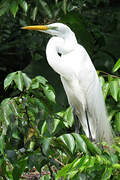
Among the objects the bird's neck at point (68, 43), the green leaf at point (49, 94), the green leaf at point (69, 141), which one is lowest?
the green leaf at point (69, 141)

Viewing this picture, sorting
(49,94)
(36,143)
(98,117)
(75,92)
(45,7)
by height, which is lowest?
(98,117)

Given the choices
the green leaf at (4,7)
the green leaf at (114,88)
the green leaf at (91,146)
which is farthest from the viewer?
the green leaf at (4,7)

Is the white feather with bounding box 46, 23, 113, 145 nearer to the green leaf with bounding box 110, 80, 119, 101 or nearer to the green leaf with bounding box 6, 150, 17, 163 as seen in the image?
the green leaf with bounding box 110, 80, 119, 101

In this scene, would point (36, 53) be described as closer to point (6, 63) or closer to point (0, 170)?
point (6, 63)

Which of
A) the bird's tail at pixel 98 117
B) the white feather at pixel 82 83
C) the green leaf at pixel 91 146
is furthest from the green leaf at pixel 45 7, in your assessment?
the green leaf at pixel 91 146

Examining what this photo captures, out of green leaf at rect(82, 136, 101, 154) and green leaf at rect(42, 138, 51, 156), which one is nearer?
green leaf at rect(42, 138, 51, 156)

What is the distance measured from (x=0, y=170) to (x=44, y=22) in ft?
6.08

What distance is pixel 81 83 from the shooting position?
2.32 meters

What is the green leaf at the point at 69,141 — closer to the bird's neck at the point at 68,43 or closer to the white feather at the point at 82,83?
the white feather at the point at 82,83

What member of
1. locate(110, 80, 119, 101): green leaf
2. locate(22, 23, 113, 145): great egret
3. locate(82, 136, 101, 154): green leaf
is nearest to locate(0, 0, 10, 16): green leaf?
locate(22, 23, 113, 145): great egret

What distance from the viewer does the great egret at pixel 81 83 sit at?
2.18 meters

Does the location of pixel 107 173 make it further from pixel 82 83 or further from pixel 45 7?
pixel 45 7

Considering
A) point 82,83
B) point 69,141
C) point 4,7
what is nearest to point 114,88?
point 82,83

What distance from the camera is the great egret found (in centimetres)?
218
